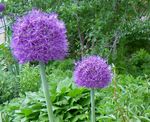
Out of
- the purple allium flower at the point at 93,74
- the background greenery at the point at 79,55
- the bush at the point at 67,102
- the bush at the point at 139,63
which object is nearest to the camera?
the purple allium flower at the point at 93,74

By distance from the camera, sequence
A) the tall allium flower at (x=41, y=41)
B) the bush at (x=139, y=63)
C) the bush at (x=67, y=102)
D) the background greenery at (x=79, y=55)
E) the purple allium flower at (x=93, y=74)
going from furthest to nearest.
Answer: the bush at (x=139, y=63) < the background greenery at (x=79, y=55) < the bush at (x=67, y=102) < the purple allium flower at (x=93, y=74) < the tall allium flower at (x=41, y=41)

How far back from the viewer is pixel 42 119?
337 centimetres

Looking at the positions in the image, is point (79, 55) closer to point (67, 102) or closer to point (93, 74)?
point (67, 102)

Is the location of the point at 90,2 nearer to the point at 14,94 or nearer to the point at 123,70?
the point at 123,70

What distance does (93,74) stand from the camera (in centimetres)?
197

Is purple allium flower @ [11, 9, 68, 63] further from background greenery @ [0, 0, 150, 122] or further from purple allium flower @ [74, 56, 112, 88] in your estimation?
background greenery @ [0, 0, 150, 122]

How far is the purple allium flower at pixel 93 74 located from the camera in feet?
6.46

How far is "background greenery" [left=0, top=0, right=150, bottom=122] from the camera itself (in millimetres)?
3490

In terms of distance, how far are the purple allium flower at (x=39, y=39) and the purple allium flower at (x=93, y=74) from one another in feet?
0.99

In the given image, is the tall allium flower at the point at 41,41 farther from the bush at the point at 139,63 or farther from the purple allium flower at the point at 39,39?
the bush at the point at 139,63

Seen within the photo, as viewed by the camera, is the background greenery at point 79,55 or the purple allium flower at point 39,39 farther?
the background greenery at point 79,55

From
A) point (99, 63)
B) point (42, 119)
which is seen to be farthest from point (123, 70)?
point (99, 63)

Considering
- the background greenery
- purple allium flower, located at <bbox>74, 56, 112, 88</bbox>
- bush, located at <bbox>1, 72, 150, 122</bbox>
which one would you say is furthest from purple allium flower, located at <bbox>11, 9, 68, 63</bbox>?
the background greenery

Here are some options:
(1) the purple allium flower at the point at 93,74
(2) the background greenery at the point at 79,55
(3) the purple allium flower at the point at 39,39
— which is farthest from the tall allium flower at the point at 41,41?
(2) the background greenery at the point at 79,55
